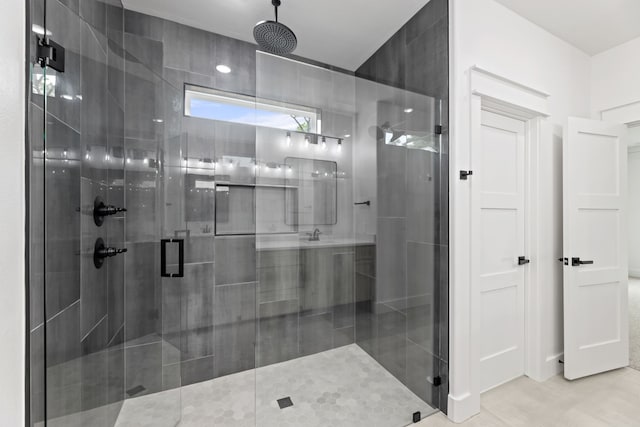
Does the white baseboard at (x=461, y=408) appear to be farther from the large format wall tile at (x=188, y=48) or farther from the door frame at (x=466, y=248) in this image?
the large format wall tile at (x=188, y=48)

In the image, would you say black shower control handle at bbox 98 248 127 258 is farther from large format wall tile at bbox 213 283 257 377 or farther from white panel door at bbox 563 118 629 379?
white panel door at bbox 563 118 629 379

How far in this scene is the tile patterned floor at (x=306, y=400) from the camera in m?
1.56

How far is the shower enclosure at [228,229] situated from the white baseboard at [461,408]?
0.26ft

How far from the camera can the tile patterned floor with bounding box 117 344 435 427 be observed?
1.56 m

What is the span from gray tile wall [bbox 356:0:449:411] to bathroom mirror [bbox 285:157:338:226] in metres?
0.45

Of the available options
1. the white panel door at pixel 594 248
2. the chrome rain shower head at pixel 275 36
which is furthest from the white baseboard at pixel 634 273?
the chrome rain shower head at pixel 275 36

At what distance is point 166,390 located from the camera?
1695 millimetres

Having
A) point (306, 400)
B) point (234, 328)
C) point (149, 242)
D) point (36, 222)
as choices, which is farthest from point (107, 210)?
point (306, 400)

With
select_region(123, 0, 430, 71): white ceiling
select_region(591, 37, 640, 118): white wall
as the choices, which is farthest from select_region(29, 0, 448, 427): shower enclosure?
select_region(591, 37, 640, 118): white wall

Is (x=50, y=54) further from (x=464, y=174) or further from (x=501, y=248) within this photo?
(x=501, y=248)

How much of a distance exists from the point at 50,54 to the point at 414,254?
2.22m
